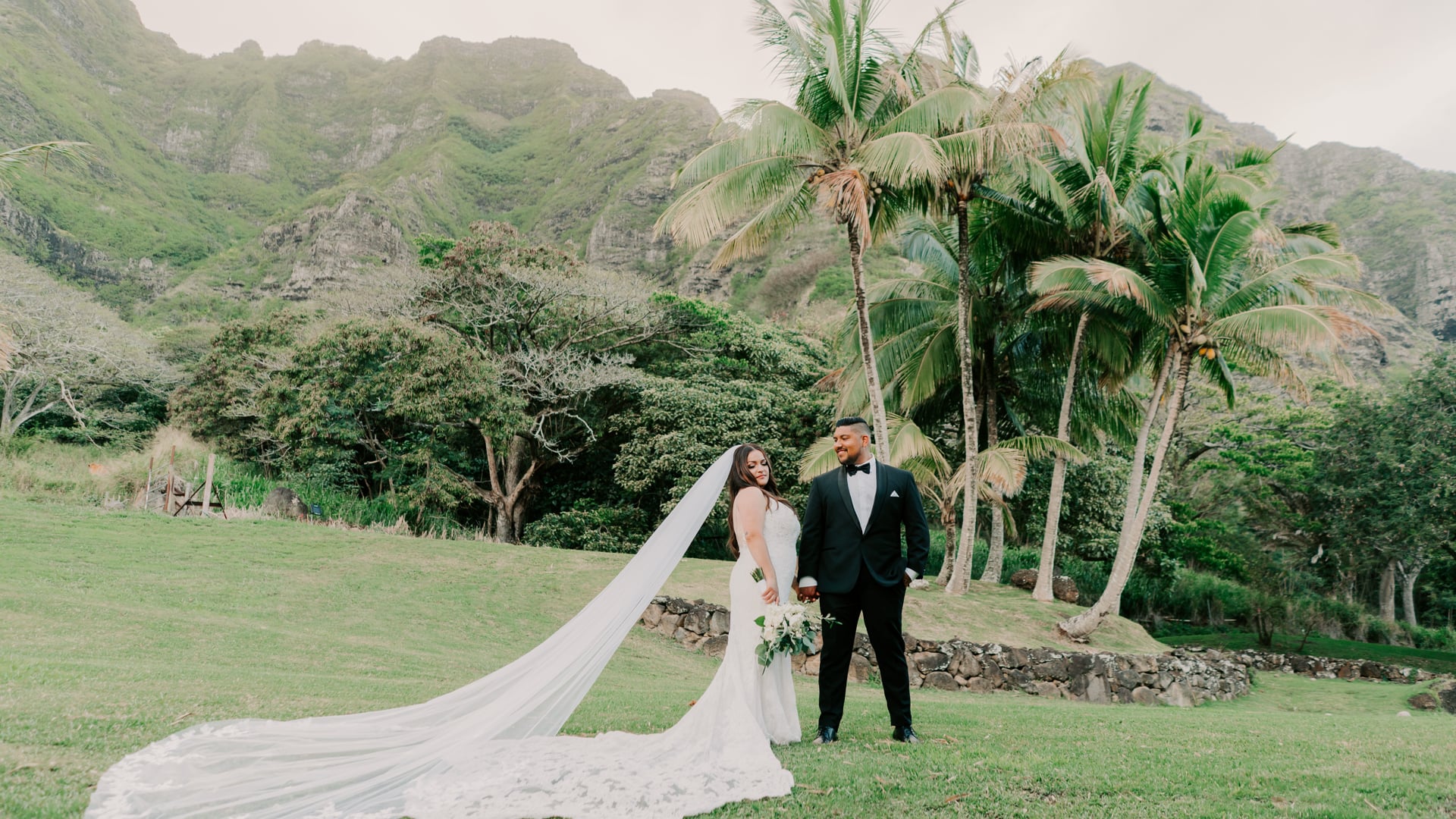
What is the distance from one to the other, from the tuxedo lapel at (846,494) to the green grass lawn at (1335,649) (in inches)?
931

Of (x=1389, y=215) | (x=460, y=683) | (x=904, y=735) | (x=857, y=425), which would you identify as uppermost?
(x=1389, y=215)

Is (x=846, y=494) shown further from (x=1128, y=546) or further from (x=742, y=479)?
(x=1128, y=546)

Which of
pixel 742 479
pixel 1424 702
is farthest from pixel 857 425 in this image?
pixel 1424 702

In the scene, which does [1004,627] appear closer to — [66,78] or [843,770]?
[843,770]

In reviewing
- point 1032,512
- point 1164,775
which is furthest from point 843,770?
point 1032,512

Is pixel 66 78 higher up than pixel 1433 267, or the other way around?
pixel 66 78

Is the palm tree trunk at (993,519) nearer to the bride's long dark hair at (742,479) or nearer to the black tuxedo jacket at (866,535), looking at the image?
the black tuxedo jacket at (866,535)

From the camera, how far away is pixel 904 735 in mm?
5422

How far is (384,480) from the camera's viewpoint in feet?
88.1

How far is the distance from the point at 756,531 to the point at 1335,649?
2694 centimetres

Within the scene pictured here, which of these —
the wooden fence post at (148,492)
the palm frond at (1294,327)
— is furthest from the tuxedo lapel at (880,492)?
the wooden fence post at (148,492)

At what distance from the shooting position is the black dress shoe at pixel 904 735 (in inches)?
213

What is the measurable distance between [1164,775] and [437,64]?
6204 inches

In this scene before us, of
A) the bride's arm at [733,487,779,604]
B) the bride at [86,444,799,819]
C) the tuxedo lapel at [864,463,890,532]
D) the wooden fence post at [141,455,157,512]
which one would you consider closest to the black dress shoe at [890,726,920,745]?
the bride at [86,444,799,819]
